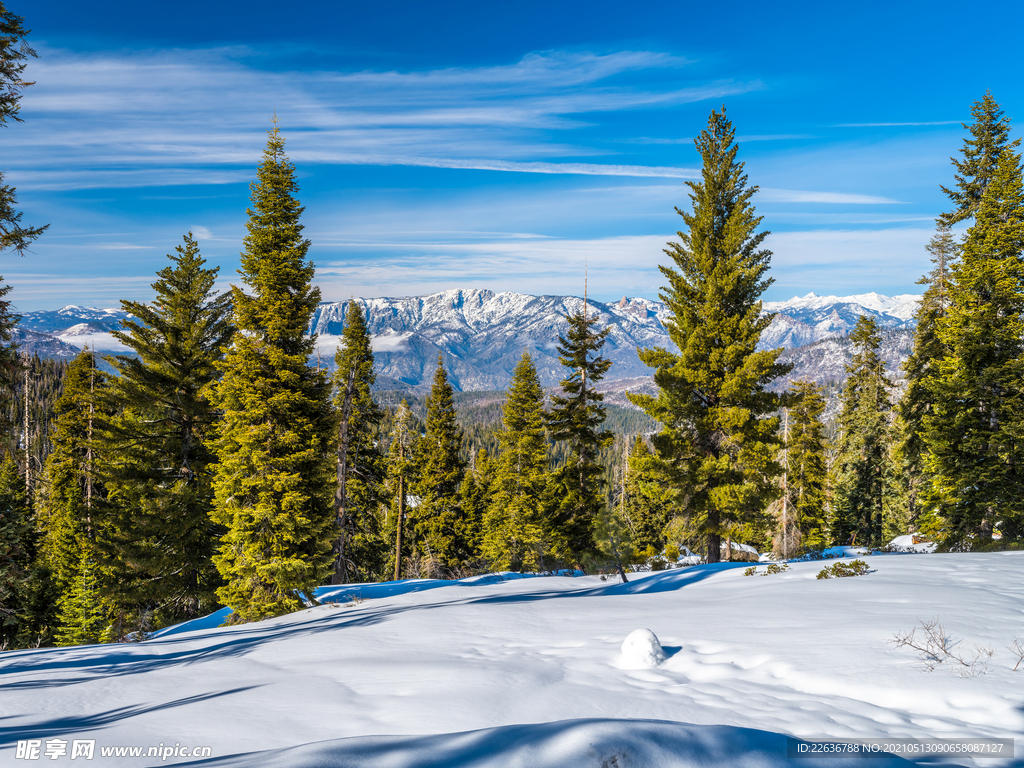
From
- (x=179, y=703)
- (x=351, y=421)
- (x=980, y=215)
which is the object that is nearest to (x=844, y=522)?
(x=980, y=215)

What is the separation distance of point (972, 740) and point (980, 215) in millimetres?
21477

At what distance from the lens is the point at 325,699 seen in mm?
4691

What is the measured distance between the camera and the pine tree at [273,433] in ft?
Result: 50.4

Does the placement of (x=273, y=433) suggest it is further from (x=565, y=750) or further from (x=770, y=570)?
(x=565, y=750)

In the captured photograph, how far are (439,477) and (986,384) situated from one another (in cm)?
2672

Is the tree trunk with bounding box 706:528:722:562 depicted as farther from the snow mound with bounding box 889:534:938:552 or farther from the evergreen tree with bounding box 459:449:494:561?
the evergreen tree with bounding box 459:449:494:561

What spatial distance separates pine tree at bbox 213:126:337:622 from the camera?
50.4 ft

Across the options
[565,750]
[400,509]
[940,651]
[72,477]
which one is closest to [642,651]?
[940,651]

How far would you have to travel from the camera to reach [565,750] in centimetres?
270

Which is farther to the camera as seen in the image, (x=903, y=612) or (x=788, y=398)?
(x=788, y=398)

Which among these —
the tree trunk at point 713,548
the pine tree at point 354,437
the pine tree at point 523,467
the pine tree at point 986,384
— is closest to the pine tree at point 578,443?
the pine tree at point 523,467

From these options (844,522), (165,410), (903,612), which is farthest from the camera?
(844,522)

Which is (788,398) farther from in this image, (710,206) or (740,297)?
(710,206)

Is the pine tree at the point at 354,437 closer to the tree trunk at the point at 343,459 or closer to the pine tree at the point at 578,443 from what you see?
the tree trunk at the point at 343,459
